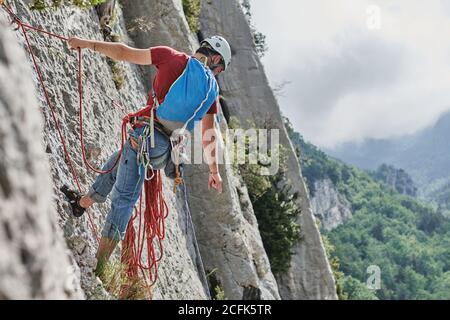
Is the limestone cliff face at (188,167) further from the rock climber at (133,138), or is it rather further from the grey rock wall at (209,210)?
the rock climber at (133,138)

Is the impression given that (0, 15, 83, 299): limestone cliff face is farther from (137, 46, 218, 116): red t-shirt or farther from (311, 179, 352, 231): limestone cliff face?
(311, 179, 352, 231): limestone cliff face

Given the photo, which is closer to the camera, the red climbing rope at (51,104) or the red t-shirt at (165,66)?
the red t-shirt at (165,66)

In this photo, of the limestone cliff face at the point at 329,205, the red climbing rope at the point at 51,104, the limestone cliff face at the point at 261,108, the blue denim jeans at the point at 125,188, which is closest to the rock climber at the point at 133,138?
the blue denim jeans at the point at 125,188

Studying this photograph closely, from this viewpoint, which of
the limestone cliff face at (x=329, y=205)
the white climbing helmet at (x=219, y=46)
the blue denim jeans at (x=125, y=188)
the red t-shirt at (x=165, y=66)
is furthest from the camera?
the limestone cliff face at (x=329, y=205)

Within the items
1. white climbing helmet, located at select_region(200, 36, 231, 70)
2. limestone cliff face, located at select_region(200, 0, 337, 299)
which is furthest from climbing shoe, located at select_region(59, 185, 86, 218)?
limestone cliff face, located at select_region(200, 0, 337, 299)

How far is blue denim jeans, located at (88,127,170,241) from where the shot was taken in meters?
5.01

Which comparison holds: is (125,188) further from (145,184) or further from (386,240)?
(386,240)

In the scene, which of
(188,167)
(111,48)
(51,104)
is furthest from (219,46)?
(188,167)

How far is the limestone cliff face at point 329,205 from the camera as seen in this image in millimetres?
146875

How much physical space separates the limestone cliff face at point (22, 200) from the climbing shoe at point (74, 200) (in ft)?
11.0

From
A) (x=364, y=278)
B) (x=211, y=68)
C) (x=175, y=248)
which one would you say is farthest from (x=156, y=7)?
(x=364, y=278)

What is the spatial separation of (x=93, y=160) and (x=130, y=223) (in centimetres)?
141

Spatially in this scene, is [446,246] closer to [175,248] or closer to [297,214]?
[297,214]

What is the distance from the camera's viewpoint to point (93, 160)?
664cm
